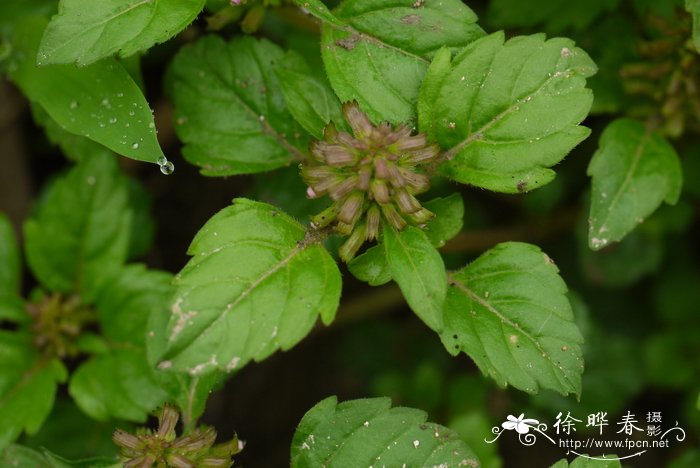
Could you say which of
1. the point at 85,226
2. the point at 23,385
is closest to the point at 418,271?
the point at 85,226

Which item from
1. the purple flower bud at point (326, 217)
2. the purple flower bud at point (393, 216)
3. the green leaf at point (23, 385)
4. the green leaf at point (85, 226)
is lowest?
the green leaf at point (23, 385)

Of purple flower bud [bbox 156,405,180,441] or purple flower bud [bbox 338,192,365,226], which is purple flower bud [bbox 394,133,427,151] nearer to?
purple flower bud [bbox 338,192,365,226]

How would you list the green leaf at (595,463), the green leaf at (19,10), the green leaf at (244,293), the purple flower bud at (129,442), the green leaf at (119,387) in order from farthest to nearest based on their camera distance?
1. the green leaf at (19,10)
2. the green leaf at (119,387)
3. the green leaf at (595,463)
4. the purple flower bud at (129,442)
5. the green leaf at (244,293)

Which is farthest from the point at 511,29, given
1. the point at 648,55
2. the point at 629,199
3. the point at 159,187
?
the point at 159,187

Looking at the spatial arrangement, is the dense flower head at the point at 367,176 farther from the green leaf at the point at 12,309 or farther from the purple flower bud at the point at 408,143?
the green leaf at the point at 12,309

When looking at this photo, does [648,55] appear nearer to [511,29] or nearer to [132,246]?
[511,29]

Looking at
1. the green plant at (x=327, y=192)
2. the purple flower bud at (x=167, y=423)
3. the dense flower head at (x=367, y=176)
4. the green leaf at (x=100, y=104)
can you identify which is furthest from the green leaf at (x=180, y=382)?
the dense flower head at (x=367, y=176)
